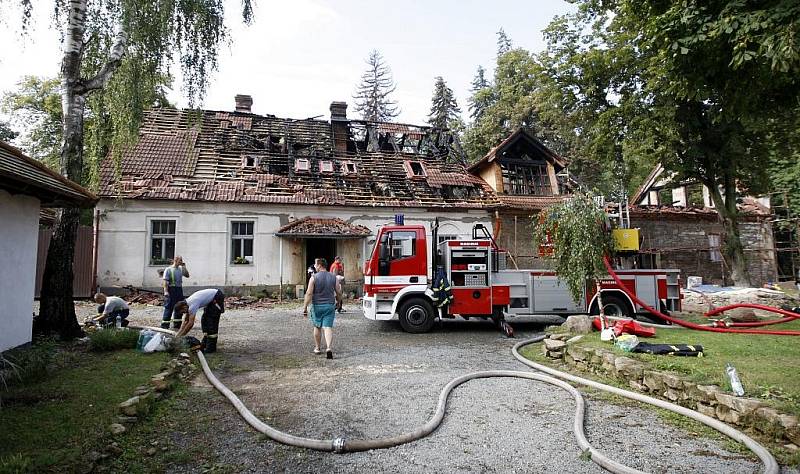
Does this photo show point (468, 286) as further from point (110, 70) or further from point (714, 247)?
point (714, 247)

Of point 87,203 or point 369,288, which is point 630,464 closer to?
point 369,288

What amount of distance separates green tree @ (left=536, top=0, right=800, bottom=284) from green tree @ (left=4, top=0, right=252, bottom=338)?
29.0 ft

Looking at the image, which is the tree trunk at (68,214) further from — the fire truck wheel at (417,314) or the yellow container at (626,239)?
the yellow container at (626,239)

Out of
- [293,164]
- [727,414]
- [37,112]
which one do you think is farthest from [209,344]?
[37,112]

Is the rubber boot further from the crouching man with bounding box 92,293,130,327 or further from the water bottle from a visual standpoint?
the water bottle

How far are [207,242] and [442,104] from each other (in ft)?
103

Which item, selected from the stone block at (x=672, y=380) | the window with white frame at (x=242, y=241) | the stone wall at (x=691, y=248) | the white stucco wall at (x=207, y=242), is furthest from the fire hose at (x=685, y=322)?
the window with white frame at (x=242, y=241)

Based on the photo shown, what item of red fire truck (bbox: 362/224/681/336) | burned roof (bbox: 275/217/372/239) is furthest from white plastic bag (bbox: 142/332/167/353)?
burned roof (bbox: 275/217/372/239)

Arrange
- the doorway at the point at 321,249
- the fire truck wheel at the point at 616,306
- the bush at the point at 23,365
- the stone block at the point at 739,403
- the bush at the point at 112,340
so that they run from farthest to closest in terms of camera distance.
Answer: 1. the doorway at the point at 321,249
2. the fire truck wheel at the point at 616,306
3. the bush at the point at 112,340
4. the bush at the point at 23,365
5. the stone block at the point at 739,403

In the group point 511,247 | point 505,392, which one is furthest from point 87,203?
point 511,247

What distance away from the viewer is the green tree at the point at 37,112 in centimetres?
2473

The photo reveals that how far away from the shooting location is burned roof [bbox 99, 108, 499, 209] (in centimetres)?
1705

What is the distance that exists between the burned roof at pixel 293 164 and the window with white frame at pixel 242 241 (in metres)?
1.04

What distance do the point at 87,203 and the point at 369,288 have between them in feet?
18.5
